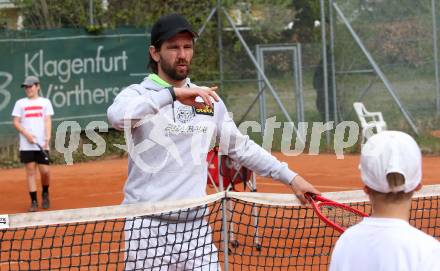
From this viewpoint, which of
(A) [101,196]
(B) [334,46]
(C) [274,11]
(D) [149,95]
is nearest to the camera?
(D) [149,95]

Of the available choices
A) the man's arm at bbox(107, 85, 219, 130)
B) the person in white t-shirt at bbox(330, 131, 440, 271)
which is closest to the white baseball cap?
the person in white t-shirt at bbox(330, 131, 440, 271)

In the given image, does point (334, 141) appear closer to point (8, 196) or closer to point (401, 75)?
point (401, 75)

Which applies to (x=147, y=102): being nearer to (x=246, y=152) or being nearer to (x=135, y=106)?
(x=135, y=106)

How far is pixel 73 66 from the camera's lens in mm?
17250

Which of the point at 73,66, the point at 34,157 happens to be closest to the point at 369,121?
the point at 73,66

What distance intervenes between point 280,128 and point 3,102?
5.40 m

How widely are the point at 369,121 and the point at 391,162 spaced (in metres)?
15.2

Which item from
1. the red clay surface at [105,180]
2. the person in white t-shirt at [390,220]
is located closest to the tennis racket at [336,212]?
the person in white t-shirt at [390,220]

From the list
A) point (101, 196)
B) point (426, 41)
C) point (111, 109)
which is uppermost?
point (426, 41)

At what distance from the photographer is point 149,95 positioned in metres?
4.27

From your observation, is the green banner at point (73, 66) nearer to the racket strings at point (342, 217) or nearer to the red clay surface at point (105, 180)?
the red clay surface at point (105, 180)

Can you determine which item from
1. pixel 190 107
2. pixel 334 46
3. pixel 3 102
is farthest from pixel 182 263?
pixel 334 46

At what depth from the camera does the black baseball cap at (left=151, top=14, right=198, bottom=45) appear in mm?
4547

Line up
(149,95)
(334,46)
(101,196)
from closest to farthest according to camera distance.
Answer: (149,95)
(101,196)
(334,46)
